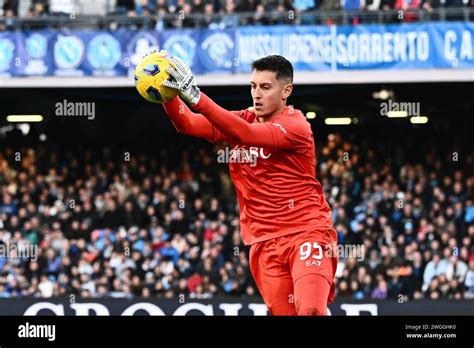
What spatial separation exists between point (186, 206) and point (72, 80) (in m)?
3.58

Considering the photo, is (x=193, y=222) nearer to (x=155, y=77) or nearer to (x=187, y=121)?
(x=187, y=121)

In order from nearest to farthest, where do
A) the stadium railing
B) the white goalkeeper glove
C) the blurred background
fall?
the white goalkeeper glove, the blurred background, the stadium railing

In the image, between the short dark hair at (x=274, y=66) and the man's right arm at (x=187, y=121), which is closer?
the man's right arm at (x=187, y=121)

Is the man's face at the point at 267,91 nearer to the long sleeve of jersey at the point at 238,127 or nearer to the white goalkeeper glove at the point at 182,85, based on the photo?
the long sleeve of jersey at the point at 238,127

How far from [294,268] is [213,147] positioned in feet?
52.9

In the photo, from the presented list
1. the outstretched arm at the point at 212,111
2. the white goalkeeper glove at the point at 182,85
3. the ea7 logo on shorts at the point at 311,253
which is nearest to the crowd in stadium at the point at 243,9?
the ea7 logo on shorts at the point at 311,253

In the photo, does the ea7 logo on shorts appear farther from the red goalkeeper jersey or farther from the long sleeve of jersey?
the long sleeve of jersey

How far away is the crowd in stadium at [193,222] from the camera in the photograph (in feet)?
63.1

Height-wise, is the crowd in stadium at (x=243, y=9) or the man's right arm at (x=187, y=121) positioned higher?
the crowd in stadium at (x=243, y=9)

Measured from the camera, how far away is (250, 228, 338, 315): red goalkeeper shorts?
7898 millimetres

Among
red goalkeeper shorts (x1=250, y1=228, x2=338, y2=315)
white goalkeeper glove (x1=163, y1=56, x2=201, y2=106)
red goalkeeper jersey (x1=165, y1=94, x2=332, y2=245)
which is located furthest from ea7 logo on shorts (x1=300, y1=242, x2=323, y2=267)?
white goalkeeper glove (x1=163, y1=56, x2=201, y2=106)

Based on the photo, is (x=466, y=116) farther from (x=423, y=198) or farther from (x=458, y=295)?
(x=458, y=295)

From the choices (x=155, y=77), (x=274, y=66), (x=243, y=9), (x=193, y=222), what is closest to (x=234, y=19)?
(x=243, y=9)

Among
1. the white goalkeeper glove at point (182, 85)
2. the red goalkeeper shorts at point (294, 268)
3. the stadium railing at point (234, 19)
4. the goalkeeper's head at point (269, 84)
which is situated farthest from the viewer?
the stadium railing at point (234, 19)
